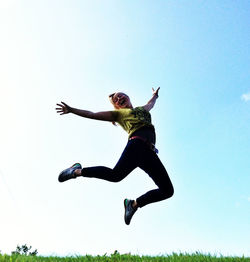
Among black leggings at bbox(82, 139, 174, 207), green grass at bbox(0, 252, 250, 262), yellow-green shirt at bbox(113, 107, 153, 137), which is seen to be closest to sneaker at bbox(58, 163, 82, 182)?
black leggings at bbox(82, 139, 174, 207)

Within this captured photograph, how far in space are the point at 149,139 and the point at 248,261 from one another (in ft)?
9.73

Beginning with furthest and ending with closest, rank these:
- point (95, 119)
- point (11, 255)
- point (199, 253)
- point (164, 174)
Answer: point (199, 253) < point (11, 255) < point (95, 119) < point (164, 174)

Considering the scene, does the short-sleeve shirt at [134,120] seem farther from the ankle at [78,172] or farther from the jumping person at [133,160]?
the ankle at [78,172]

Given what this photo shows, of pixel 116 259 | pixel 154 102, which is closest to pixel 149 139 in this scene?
pixel 154 102

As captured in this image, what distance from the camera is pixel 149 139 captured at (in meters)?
5.27

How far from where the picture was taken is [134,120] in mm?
5516

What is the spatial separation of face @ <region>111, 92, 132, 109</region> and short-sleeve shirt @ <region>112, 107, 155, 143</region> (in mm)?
383

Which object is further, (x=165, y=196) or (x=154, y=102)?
(x=154, y=102)

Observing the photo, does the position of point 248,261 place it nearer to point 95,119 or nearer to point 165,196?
point 165,196

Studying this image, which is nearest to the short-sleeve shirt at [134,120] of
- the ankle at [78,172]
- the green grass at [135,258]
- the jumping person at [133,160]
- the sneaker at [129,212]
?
the jumping person at [133,160]

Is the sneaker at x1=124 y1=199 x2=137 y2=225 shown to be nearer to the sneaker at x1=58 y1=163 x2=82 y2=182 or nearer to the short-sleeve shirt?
the sneaker at x1=58 y1=163 x2=82 y2=182

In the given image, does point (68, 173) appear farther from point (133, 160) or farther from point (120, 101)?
point (120, 101)

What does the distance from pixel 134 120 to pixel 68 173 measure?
145cm

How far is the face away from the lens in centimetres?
619
